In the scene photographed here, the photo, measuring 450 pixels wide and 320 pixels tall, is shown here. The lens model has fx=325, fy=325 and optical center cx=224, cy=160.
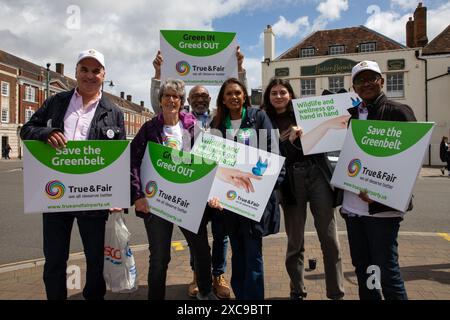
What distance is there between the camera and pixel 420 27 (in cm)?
2723

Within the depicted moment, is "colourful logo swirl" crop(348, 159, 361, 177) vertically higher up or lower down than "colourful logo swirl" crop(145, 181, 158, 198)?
higher up

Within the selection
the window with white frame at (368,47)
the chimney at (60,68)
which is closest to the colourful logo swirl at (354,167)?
the window with white frame at (368,47)

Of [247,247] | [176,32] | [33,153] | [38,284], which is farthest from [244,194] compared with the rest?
[38,284]

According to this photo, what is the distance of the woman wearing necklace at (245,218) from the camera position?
2.66 meters

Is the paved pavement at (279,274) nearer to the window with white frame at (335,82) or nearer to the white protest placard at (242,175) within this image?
the white protest placard at (242,175)

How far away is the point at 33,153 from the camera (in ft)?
7.97

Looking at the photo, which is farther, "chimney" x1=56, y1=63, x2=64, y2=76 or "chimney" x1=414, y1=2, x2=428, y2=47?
"chimney" x1=56, y1=63, x2=64, y2=76

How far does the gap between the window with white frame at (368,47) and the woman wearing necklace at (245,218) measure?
95.8 feet

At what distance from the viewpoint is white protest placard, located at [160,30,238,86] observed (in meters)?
3.68

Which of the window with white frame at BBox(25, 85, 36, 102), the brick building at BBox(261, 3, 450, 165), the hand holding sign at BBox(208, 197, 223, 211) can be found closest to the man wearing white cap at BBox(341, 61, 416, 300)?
the hand holding sign at BBox(208, 197, 223, 211)

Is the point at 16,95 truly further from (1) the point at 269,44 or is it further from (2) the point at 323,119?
(2) the point at 323,119

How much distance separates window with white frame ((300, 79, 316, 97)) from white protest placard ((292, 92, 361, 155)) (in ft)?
87.8

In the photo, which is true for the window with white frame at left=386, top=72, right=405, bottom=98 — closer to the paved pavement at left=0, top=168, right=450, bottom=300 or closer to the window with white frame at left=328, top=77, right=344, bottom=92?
the window with white frame at left=328, top=77, right=344, bottom=92

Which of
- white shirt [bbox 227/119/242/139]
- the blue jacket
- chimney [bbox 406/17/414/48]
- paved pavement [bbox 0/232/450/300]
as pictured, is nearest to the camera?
the blue jacket
